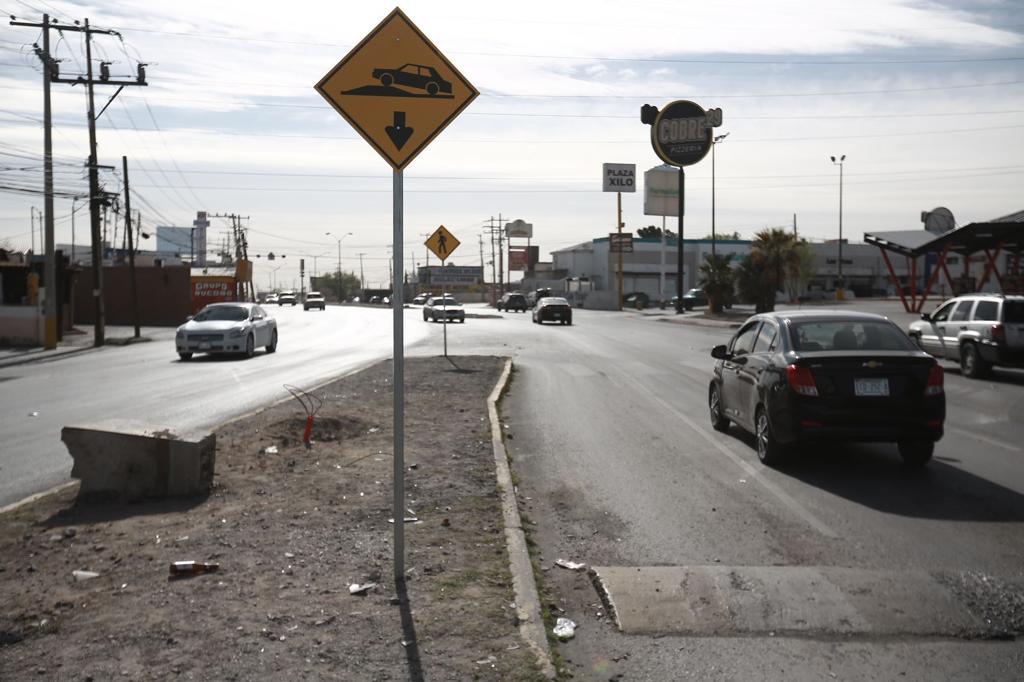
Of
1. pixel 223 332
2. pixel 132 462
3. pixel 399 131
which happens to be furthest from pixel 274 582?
pixel 223 332

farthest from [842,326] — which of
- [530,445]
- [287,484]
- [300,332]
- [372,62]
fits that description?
[300,332]

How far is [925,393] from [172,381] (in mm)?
15930

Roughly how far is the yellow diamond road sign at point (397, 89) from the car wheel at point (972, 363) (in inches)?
674

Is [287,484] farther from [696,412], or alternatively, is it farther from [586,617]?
[696,412]

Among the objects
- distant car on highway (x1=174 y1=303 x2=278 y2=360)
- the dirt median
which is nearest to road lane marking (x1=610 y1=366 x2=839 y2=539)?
the dirt median

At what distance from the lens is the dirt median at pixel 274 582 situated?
192 inches

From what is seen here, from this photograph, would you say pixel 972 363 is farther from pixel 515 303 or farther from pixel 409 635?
pixel 515 303

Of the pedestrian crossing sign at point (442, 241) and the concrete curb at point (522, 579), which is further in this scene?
the pedestrian crossing sign at point (442, 241)

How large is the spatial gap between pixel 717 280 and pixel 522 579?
54525 millimetres

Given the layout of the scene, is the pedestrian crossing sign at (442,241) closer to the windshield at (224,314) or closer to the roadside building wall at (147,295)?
the windshield at (224,314)

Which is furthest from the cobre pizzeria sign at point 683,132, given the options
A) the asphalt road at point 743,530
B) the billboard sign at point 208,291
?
the asphalt road at point 743,530

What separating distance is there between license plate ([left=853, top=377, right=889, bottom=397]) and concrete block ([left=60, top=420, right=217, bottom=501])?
20.0 ft

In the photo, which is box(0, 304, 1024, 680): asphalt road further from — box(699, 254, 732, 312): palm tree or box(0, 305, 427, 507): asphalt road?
box(699, 254, 732, 312): palm tree

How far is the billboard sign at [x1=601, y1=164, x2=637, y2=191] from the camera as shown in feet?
313
